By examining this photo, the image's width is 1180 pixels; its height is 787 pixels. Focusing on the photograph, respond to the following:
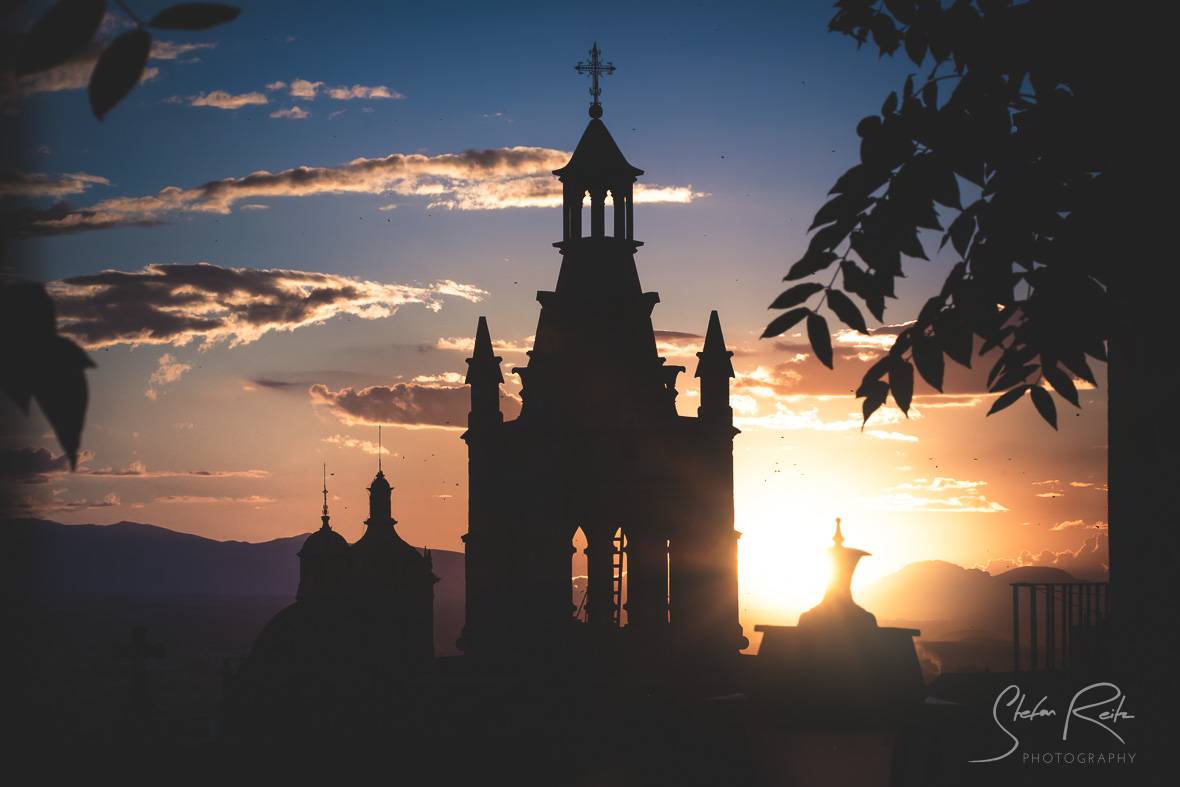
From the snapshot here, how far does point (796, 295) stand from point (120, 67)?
4098 millimetres

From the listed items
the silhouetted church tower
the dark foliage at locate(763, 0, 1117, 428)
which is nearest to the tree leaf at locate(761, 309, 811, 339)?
the dark foliage at locate(763, 0, 1117, 428)

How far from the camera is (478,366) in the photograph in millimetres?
34062

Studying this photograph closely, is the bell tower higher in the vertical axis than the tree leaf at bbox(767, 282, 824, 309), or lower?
higher

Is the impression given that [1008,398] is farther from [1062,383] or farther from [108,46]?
[108,46]

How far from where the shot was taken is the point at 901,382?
830 centimetres

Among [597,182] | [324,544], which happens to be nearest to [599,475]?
[597,182]

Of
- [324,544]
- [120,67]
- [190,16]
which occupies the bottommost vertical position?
[324,544]

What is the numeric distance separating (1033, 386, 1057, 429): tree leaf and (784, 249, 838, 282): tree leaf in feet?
4.68

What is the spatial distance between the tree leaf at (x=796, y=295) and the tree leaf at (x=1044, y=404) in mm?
1449

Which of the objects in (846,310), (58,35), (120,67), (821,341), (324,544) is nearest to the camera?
(58,35)

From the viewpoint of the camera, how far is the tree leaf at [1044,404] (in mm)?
8281

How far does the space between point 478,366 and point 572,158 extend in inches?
216

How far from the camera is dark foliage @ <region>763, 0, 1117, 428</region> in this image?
791 cm

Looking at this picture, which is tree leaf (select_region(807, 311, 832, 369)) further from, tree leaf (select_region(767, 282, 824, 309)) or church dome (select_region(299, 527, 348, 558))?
church dome (select_region(299, 527, 348, 558))
